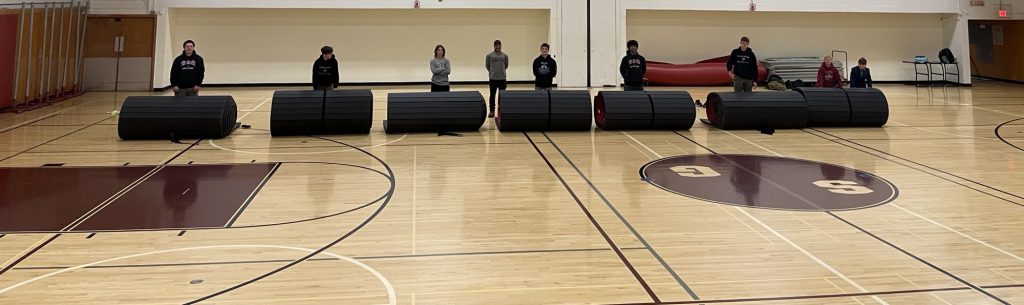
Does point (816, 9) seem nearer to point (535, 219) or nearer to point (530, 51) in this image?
point (530, 51)

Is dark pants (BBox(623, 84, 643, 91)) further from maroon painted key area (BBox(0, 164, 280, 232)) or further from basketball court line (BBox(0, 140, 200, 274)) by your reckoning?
basketball court line (BBox(0, 140, 200, 274))

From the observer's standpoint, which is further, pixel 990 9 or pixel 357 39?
pixel 990 9

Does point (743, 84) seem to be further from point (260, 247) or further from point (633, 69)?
point (260, 247)

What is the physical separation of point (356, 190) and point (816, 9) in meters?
20.5

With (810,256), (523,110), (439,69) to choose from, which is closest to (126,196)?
(523,110)

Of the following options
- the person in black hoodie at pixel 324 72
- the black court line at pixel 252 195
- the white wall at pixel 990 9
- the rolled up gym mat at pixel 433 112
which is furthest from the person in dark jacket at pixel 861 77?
the black court line at pixel 252 195

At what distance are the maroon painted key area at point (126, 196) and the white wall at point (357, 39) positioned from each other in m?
14.1

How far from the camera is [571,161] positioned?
10.2 metres

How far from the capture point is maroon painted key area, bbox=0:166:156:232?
694cm

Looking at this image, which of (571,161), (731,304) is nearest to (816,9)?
(571,161)

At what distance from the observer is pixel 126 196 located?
796 centimetres

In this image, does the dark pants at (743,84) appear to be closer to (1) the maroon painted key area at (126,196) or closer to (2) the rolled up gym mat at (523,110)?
(2) the rolled up gym mat at (523,110)

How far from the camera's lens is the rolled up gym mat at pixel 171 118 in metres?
11.9

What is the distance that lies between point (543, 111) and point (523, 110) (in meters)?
0.37
